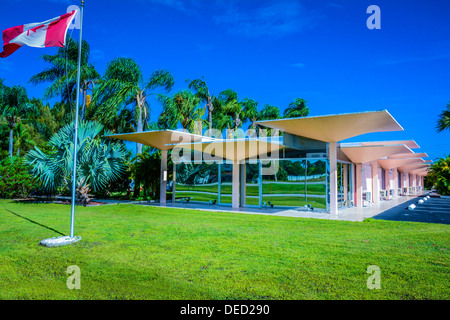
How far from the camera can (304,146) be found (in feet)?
52.6

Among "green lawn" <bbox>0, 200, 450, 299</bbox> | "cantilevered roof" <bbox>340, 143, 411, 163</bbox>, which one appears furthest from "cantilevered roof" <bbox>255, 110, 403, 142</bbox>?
"green lawn" <bbox>0, 200, 450, 299</bbox>

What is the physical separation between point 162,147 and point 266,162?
5.70m

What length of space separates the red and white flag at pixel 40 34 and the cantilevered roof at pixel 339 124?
21.9ft

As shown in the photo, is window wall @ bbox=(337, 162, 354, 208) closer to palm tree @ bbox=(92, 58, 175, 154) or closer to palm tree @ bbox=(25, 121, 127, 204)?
palm tree @ bbox=(25, 121, 127, 204)

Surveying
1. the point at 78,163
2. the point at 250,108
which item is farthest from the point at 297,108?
the point at 78,163

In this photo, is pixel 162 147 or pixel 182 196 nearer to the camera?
pixel 162 147

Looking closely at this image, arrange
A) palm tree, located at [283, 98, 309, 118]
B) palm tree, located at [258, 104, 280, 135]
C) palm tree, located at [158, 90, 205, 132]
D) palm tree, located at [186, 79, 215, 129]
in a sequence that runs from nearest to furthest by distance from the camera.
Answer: palm tree, located at [158, 90, 205, 132] < palm tree, located at [186, 79, 215, 129] < palm tree, located at [283, 98, 309, 118] < palm tree, located at [258, 104, 280, 135]

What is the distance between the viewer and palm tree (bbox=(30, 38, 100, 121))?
23.1 metres

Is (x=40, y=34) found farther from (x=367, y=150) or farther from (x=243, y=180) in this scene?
(x=367, y=150)

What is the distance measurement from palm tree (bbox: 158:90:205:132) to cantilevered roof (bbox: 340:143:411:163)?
1464 cm

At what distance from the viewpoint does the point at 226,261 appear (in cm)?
580

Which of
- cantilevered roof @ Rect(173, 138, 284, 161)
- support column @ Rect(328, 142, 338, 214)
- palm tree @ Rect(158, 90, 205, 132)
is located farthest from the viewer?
palm tree @ Rect(158, 90, 205, 132)
